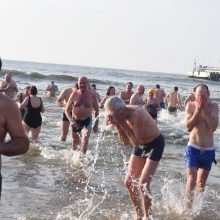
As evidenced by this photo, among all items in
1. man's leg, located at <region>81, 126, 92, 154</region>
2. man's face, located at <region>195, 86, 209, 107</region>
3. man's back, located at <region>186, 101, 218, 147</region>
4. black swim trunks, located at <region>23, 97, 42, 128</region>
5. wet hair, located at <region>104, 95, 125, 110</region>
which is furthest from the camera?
black swim trunks, located at <region>23, 97, 42, 128</region>

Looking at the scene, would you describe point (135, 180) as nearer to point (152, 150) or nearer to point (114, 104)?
point (152, 150)

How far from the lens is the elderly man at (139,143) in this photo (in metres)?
5.41

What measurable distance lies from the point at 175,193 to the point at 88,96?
312 cm

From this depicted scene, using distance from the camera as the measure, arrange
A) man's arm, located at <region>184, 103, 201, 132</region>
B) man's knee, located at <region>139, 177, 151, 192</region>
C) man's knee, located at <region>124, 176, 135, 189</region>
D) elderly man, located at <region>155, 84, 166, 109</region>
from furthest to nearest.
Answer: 1. elderly man, located at <region>155, 84, 166, 109</region>
2. man's arm, located at <region>184, 103, 201, 132</region>
3. man's knee, located at <region>124, 176, 135, 189</region>
4. man's knee, located at <region>139, 177, 151, 192</region>

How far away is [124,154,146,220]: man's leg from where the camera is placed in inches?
227

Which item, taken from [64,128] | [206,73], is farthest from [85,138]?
[206,73]

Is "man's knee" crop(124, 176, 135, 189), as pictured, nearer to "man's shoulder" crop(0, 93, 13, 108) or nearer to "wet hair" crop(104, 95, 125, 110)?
"wet hair" crop(104, 95, 125, 110)

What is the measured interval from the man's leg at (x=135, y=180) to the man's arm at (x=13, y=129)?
2.68 m

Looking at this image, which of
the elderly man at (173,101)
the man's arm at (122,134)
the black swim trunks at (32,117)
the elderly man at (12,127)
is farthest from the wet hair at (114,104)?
the elderly man at (173,101)

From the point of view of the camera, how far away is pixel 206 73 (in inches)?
4043

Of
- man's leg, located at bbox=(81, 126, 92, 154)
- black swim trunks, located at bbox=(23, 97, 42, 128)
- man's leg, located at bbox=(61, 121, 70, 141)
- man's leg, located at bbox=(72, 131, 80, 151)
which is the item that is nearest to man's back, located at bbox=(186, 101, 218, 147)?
man's leg, located at bbox=(81, 126, 92, 154)

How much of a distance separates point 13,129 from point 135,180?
2.83 m

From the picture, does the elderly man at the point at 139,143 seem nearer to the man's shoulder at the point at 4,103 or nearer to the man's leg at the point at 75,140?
the man's shoulder at the point at 4,103

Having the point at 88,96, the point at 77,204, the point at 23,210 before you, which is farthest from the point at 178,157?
the point at 23,210
